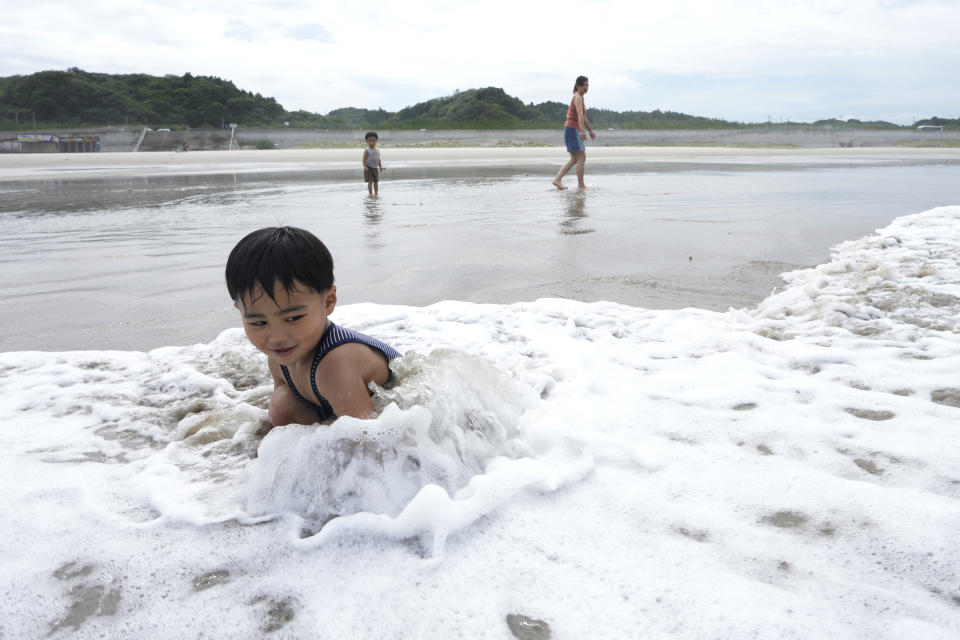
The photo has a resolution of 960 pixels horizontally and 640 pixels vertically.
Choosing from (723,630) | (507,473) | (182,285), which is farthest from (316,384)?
(182,285)

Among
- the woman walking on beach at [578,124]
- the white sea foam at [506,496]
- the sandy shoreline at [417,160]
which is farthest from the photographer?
the sandy shoreline at [417,160]

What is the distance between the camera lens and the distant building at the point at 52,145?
38.4m

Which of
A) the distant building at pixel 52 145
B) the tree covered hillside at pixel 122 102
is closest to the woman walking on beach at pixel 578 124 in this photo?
the distant building at pixel 52 145

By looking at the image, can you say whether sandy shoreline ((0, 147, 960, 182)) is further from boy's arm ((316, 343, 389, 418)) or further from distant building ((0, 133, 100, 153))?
boy's arm ((316, 343, 389, 418))

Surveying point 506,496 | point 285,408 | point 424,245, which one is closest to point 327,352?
point 285,408

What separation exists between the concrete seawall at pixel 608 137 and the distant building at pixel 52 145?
1756mm

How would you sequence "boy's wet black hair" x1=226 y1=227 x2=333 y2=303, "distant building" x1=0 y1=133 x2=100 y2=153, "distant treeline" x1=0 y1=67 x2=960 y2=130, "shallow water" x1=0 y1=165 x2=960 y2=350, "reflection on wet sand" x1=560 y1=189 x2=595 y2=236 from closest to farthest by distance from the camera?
1. "boy's wet black hair" x1=226 y1=227 x2=333 y2=303
2. "shallow water" x1=0 y1=165 x2=960 y2=350
3. "reflection on wet sand" x1=560 y1=189 x2=595 y2=236
4. "distant building" x1=0 y1=133 x2=100 y2=153
5. "distant treeline" x1=0 y1=67 x2=960 y2=130

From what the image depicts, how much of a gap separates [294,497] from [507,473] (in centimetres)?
70

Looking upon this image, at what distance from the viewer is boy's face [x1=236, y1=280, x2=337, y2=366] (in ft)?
6.53

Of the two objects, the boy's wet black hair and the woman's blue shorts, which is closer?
the boy's wet black hair

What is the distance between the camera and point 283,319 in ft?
6.61

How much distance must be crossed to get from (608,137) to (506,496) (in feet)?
136

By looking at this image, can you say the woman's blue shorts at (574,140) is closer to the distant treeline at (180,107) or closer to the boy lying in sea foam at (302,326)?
the boy lying in sea foam at (302,326)

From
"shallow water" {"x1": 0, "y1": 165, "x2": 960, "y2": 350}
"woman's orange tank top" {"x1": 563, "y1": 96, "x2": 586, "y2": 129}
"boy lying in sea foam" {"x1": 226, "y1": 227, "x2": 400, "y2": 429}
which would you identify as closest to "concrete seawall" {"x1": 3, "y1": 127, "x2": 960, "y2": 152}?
"woman's orange tank top" {"x1": 563, "y1": 96, "x2": 586, "y2": 129}
